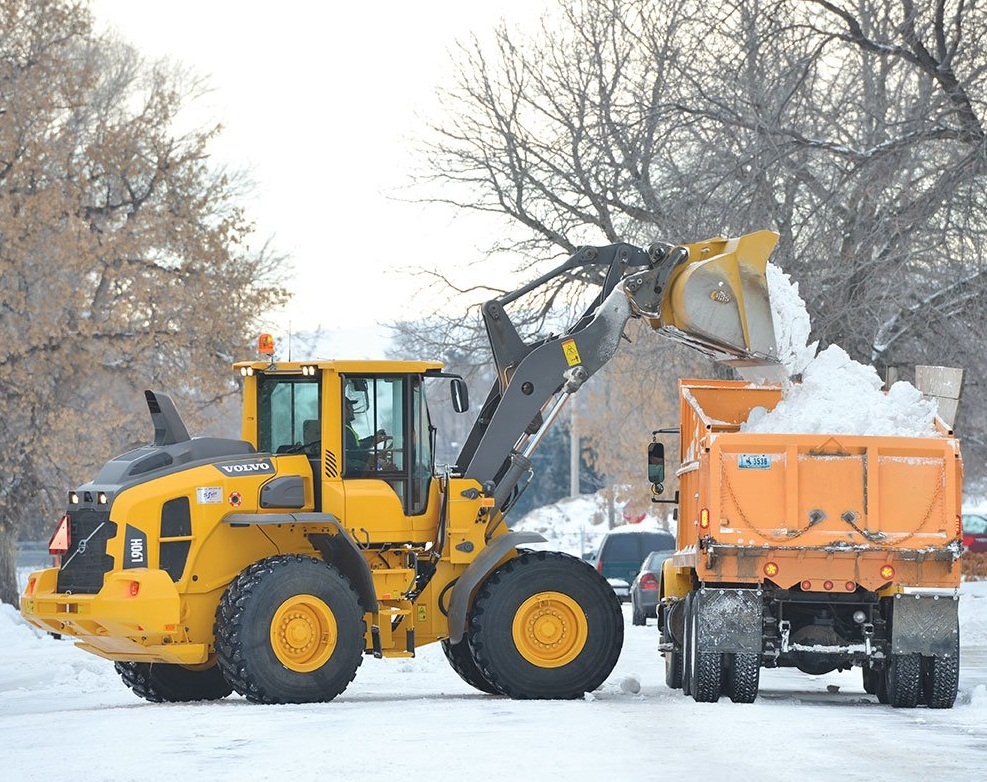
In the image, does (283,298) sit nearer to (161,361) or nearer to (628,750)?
(161,361)

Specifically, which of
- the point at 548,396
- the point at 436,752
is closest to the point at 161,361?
the point at 548,396

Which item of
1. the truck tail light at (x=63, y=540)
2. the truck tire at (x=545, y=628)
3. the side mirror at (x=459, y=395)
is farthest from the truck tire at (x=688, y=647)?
the truck tail light at (x=63, y=540)

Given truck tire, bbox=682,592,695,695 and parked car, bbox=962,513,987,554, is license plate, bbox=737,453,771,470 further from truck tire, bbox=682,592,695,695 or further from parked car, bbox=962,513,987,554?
parked car, bbox=962,513,987,554

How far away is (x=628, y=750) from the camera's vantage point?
955cm

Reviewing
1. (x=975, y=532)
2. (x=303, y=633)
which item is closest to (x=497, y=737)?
(x=303, y=633)

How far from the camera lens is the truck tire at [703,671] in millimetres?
12883

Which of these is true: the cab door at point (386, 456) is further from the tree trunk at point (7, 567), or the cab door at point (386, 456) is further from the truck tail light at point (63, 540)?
the tree trunk at point (7, 567)

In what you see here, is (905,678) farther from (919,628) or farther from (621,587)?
(621,587)

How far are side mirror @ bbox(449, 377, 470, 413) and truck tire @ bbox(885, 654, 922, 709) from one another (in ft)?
12.5

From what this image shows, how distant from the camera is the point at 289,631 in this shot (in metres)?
12.9

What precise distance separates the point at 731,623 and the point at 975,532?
4151 cm

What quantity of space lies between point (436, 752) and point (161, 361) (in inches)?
847

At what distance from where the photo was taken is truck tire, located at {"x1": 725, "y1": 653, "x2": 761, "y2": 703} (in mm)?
12867

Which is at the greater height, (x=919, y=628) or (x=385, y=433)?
(x=385, y=433)
